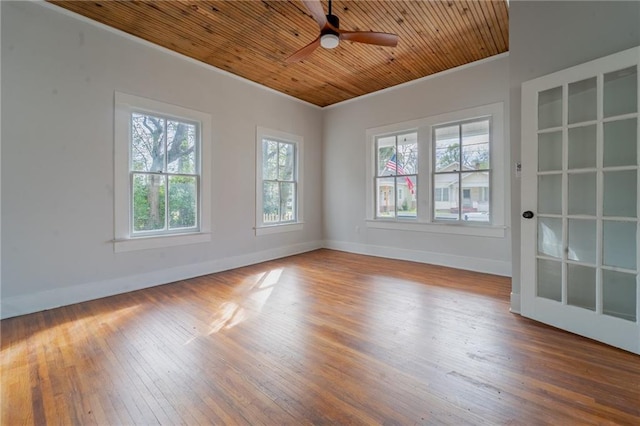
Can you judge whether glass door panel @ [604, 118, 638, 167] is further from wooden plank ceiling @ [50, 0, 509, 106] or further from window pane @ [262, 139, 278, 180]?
window pane @ [262, 139, 278, 180]

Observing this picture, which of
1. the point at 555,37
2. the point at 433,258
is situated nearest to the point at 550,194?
the point at 555,37

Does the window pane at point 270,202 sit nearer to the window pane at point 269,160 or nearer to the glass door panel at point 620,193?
the window pane at point 269,160

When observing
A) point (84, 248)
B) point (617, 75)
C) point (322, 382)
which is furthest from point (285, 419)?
point (617, 75)

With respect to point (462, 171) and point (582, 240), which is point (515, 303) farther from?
point (462, 171)

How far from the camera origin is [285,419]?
1.44 meters

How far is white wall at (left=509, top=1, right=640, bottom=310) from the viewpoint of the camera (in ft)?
7.15

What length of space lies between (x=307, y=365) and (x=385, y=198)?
4.05 m

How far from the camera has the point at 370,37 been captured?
112 inches

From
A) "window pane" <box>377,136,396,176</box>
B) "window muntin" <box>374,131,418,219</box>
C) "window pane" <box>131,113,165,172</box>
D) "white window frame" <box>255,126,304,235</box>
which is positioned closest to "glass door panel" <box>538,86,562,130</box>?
"window muntin" <box>374,131,418,219</box>

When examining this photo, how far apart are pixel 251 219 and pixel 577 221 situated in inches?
167

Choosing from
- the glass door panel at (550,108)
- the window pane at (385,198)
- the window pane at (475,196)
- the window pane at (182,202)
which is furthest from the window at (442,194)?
the window pane at (182,202)

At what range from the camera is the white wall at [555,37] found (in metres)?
2.18

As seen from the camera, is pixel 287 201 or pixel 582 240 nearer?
pixel 582 240

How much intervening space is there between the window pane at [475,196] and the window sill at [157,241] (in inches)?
161
